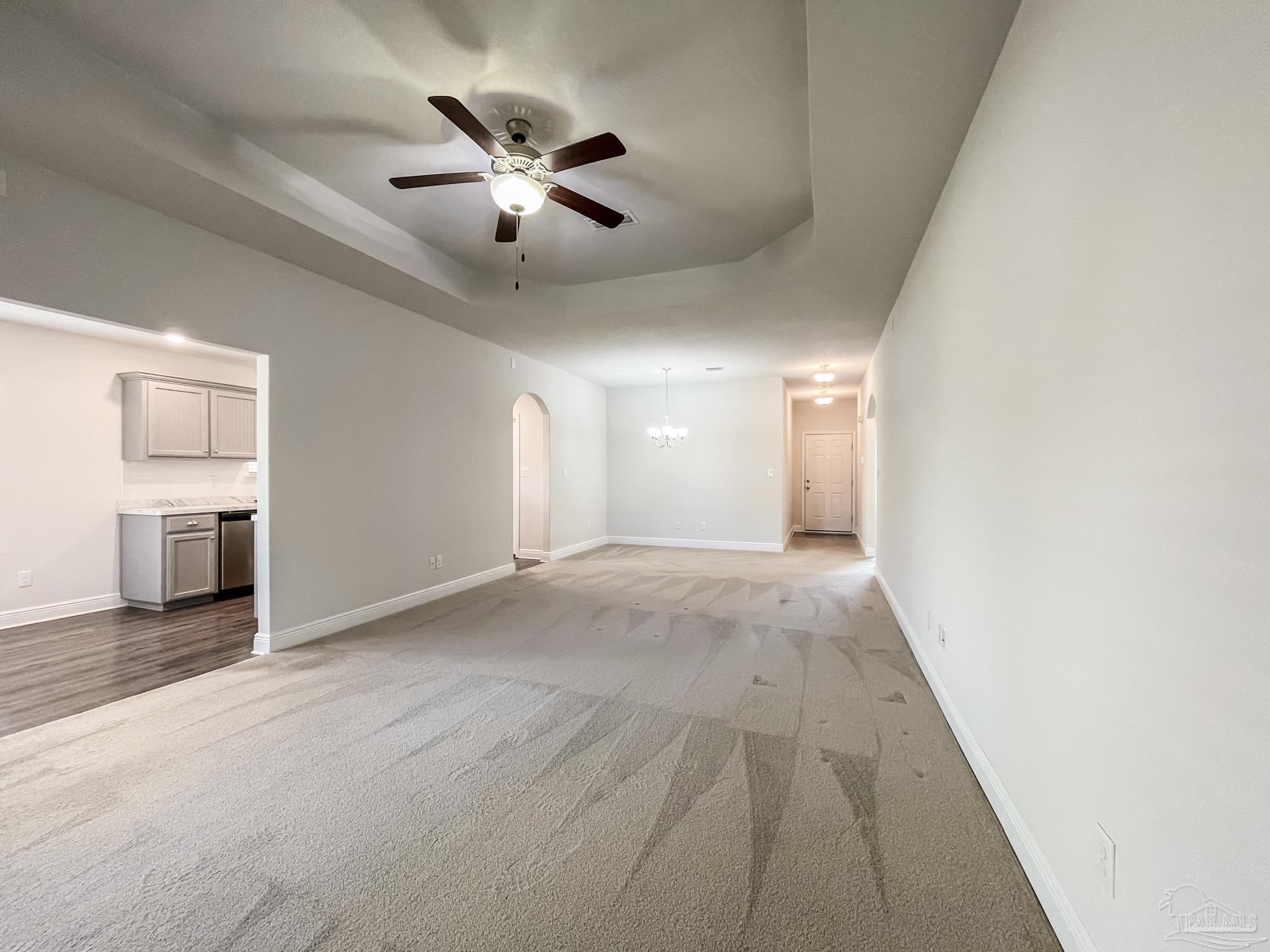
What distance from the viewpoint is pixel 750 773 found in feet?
7.28

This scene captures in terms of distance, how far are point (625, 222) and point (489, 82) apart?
1.41 m

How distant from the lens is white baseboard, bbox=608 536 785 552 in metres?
8.35

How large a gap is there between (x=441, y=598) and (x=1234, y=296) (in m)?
5.41

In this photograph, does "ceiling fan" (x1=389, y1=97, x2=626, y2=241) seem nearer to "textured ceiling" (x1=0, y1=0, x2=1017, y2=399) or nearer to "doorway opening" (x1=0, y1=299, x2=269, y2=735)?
"textured ceiling" (x1=0, y1=0, x2=1017, y2=399)

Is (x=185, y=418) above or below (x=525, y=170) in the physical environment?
below

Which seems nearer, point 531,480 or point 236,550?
point 236,550

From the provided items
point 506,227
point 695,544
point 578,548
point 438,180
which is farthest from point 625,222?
point 695,544

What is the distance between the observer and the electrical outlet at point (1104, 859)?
1.19 m

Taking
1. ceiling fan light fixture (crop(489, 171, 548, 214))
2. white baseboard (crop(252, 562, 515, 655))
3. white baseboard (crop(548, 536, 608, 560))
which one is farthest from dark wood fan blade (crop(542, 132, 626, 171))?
white baseboard (crop(548, 536, 608, 560))

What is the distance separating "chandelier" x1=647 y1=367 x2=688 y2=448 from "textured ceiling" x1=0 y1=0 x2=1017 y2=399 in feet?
13.7

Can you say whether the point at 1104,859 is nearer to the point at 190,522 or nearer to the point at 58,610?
the point at 190,522

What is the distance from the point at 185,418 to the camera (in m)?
5.53

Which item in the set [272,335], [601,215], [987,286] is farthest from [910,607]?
[272,335]

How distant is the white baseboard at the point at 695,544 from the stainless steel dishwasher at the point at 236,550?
4.98 m
